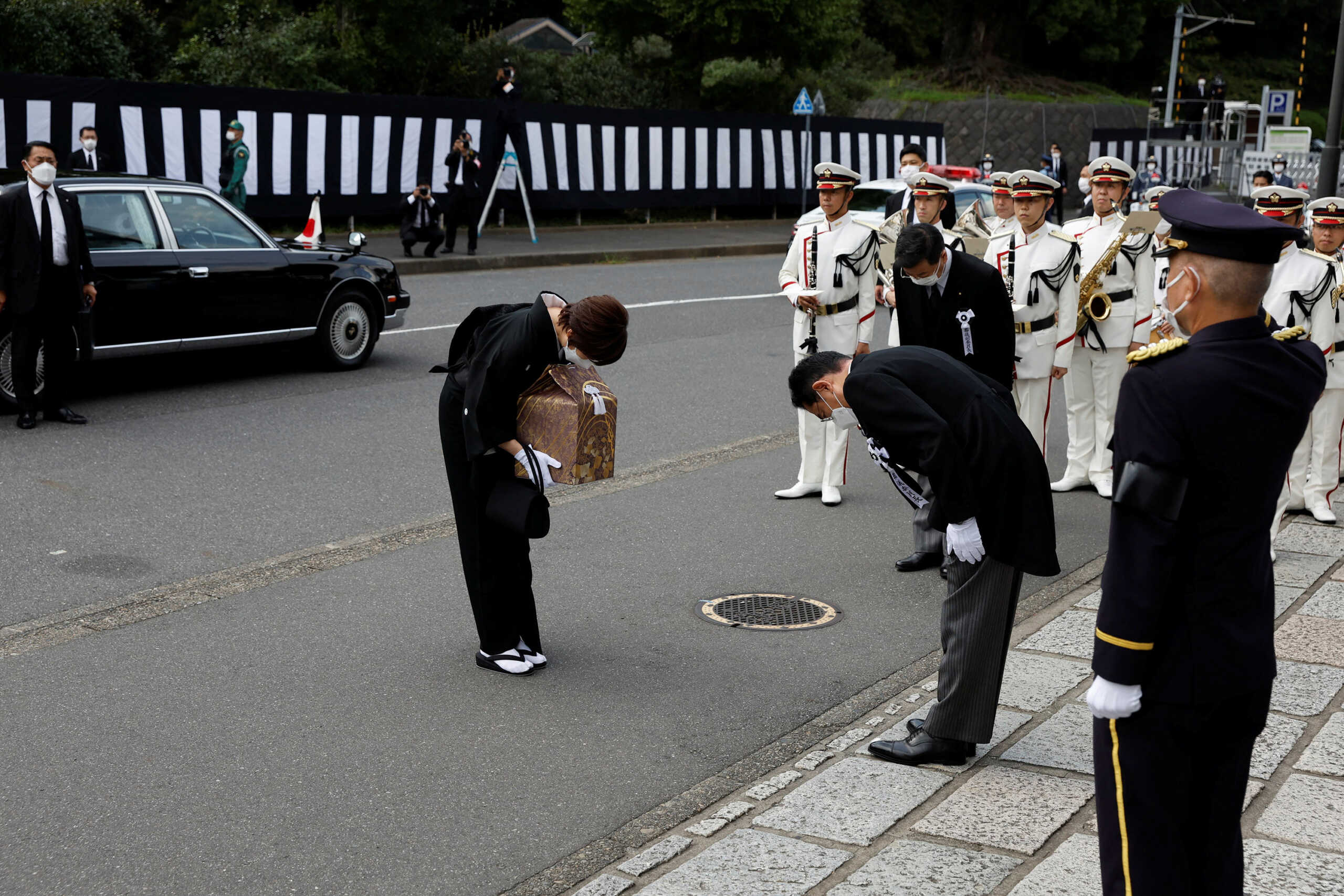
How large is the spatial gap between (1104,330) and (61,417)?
703 cm

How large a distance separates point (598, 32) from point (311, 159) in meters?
13.1

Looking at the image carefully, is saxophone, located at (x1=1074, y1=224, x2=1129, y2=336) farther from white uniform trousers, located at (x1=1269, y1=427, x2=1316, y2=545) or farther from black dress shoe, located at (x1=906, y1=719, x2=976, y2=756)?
black dress shoe, located at (x1=906, y1=719, x2=976, y2=756)

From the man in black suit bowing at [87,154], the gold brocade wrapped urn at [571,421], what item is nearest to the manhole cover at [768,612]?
the gold brocade wrapped urn at [571,421]

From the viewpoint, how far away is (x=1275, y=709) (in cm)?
533

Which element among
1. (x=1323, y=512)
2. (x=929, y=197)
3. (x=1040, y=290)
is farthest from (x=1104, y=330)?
(x=1323, y=512)

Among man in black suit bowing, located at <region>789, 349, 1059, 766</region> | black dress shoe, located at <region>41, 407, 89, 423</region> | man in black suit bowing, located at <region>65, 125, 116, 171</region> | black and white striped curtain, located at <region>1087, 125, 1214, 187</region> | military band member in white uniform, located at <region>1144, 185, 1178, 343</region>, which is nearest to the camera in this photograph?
A: man in black suit bowing, located at <region>789, 349, 1059, 766</region>

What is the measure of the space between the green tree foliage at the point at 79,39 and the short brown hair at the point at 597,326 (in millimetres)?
20885

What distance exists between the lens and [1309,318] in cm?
808

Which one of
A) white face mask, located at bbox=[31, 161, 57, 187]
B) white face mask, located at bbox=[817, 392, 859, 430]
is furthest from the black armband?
white face mask, located at bbox=[31, 161, 57, 187]

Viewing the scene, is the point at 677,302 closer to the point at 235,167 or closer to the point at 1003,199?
the point at 235,167

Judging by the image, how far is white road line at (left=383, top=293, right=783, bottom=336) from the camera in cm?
1424

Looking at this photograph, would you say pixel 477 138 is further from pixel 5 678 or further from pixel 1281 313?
pixel 5 678

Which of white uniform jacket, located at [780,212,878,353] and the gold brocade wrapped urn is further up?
white uniform jacket, located at [780,212,878,353]

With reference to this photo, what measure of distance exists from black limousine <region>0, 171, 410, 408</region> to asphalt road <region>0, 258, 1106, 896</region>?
60 centimetres
